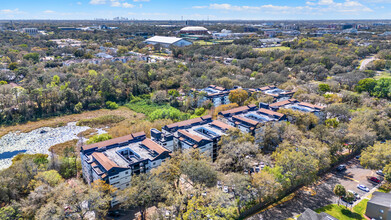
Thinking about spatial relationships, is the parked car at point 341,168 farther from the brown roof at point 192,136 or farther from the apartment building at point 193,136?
the brown roof at point 192,136

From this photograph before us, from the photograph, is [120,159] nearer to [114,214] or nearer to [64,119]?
[114,214]

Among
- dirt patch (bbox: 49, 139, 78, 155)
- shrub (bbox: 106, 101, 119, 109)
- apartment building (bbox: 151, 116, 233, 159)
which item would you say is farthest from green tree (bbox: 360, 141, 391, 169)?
shrub (bbox: 106, 101, 119, 109)

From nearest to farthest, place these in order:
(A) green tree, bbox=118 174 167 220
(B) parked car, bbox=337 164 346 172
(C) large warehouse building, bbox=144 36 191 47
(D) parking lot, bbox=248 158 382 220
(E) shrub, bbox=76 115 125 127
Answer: (A) green tree, bbox=118 174 167 220 → (D) parking lot, bbox=248 158 382 220 → (B) parked car, bbox=337 164 346 172 → (E) shrub, bbox=76 115 125 127 → (C) large warehouse building, bbox=144 36 191 47

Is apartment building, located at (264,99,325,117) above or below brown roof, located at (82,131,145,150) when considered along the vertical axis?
above

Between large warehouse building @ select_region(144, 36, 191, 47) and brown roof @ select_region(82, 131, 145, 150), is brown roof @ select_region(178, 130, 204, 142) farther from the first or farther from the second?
large warehouse building @ select_region(144, 36, 191, 47)

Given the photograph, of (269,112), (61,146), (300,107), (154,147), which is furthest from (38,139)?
(300,107)

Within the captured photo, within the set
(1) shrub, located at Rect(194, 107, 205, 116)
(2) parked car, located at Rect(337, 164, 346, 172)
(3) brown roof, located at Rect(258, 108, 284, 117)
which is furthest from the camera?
(1) shrub, located at Rect(194, 107, 205, 116)

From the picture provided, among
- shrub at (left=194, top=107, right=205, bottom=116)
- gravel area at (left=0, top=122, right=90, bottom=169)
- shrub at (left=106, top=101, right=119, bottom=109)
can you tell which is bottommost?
gravel area at (left=0, top=122, right=90, bottom=169)
